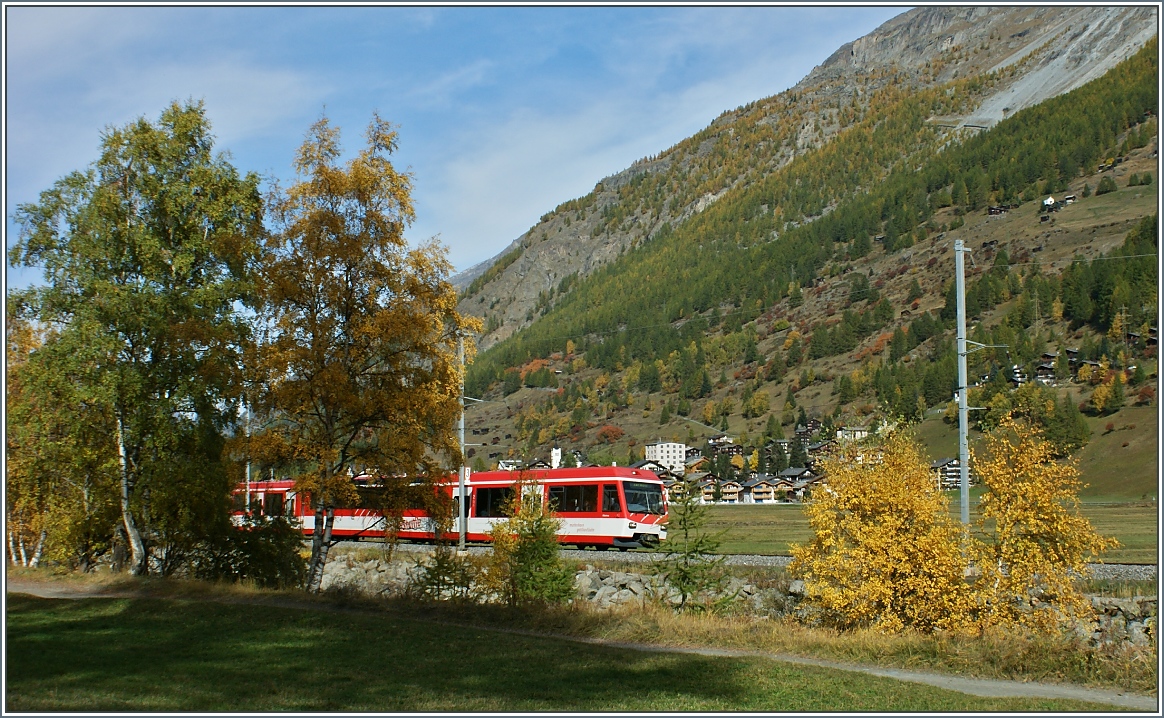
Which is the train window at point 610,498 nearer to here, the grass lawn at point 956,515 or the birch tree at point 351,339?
the grass lawn at point 956,515

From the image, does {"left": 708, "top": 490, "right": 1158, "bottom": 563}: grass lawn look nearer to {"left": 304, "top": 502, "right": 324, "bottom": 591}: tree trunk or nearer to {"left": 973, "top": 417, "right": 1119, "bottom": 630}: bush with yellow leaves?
{"left": 973, "top": 417, "right": 1119, "bottom": 630}: bush with yellow leaves

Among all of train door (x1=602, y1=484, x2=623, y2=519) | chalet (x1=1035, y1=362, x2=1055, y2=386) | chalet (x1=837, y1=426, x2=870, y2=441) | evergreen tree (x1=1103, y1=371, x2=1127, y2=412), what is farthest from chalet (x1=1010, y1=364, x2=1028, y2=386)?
chalet (x1=837, y1=426, x2=870, y2=441)

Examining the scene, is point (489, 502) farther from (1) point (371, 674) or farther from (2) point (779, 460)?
(2) point (779, 460)

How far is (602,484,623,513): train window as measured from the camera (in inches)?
1304

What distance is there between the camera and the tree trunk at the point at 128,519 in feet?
68.5

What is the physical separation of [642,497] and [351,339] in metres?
16.7

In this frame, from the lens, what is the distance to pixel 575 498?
3384 cm

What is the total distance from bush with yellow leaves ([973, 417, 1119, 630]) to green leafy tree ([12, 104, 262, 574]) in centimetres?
1490

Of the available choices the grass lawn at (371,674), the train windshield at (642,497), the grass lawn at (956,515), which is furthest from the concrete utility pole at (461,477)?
the grass lawn at (371,674)

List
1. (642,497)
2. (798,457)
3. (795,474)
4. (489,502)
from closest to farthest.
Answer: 1. (642,497)
2. (489,502)
3. (795,474)
4. (798,457)

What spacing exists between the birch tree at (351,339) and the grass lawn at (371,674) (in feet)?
16.9

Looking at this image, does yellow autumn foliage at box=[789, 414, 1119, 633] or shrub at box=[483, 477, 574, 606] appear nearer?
yellow autumn foliage at box=[789, 414, 1119, 633]

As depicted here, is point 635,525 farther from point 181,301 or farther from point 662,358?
point 662,358

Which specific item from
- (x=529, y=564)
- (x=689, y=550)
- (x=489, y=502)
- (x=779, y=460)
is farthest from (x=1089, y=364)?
(x=529, y=564)
